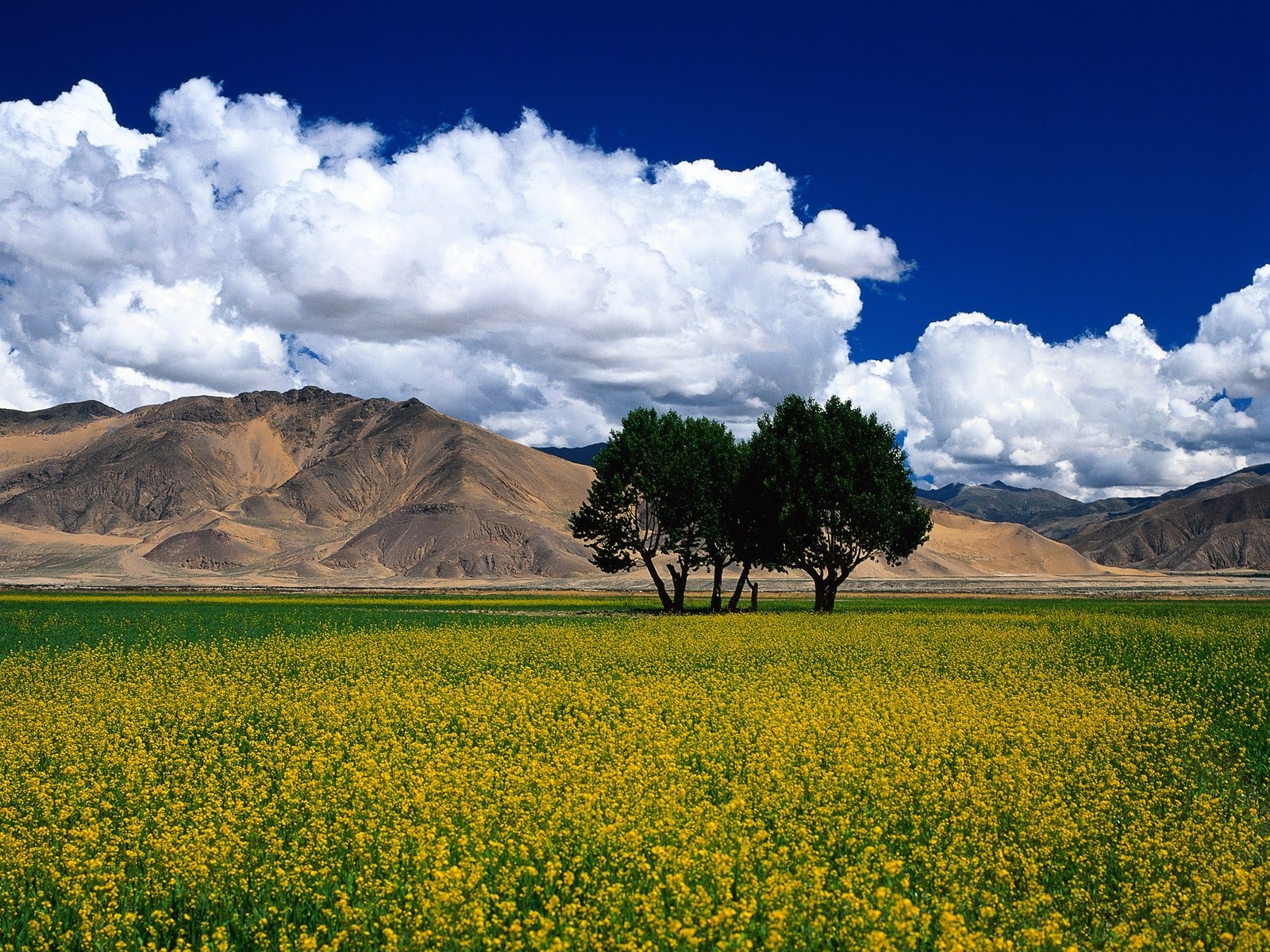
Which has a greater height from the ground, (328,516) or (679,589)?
(328,516)

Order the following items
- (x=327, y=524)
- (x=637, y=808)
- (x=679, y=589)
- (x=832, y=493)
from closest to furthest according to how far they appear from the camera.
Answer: (x=637, y=808), (x=832, y=493), (x=679, y=589), (x=327, y=524)

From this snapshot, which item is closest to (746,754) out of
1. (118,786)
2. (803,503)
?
(118,786)

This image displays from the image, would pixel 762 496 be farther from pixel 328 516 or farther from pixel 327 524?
pixel 328 516

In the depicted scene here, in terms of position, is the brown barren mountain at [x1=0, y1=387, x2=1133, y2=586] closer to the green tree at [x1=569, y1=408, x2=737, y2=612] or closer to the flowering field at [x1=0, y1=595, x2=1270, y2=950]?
the green tree at [x1=569, y1=408, x2=737, y2=612]

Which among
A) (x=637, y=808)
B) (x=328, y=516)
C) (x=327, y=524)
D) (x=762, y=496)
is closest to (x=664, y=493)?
(x=762, y=496)

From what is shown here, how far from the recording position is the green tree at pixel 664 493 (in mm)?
56125

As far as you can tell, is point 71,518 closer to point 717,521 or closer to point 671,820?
point 717,521

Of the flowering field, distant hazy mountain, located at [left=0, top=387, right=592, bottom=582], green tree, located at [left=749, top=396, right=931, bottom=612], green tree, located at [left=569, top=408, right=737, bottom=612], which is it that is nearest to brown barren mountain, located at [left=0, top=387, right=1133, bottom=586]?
distant hazy mountain, located at [left=0, top=387, right=592, bottom=582]

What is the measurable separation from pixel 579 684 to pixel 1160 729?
11743mm

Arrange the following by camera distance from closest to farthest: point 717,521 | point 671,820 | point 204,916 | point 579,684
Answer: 1. point 204,916
2. point 671,820
3. point 579,684
4. point 717,521

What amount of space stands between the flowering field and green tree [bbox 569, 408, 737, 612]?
106ft

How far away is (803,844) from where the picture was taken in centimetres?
966

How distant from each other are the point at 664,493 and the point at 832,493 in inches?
425

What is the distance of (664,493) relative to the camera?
56562 millimetres
